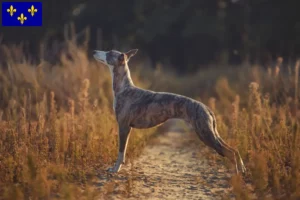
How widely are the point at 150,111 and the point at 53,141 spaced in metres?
1.42

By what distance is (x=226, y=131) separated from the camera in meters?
8.40

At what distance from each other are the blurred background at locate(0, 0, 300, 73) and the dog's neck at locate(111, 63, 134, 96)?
1570 centimetres

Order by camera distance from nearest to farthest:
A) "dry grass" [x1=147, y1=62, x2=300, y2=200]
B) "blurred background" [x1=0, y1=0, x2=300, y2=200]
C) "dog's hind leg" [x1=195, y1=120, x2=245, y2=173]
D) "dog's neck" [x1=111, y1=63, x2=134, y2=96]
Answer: "dry grass" [x1=147, y1=62, x2=300, y2=200] → "blurred background" [x1=0, y1=0, x2=300, y2=200] → "dog's hind leg" [x1=195, y1=120, x2=245, y2=173] → "dog's neck" [x1=111, y1=63, x2=134, y2=96]

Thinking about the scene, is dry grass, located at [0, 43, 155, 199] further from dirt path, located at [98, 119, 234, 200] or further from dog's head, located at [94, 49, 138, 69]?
dog's head, located at [94, 49, 138, 69]

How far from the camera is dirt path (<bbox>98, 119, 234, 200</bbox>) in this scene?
5.49 meters

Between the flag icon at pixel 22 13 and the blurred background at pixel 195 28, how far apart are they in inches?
439

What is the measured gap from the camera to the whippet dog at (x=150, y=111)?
241 inches

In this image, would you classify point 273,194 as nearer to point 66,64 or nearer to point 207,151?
point 207,151

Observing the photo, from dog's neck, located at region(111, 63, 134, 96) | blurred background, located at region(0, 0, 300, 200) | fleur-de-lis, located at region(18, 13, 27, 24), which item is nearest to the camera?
blurred background, located at region(0, 0, 300, 200)

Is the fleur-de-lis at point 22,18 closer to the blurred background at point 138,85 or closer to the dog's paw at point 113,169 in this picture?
the blurred background at point 138,85

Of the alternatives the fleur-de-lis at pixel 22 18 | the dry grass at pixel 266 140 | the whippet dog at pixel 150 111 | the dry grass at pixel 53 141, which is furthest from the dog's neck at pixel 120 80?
the fleur-de-lis at pixel 22 18

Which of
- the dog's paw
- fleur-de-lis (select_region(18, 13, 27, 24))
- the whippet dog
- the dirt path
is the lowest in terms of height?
the dirt path

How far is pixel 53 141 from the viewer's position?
6715 millimetres

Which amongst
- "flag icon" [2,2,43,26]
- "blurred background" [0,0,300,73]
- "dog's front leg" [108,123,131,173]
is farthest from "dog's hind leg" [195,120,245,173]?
"blurred background" [0,0,300,73]
